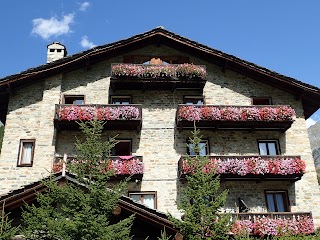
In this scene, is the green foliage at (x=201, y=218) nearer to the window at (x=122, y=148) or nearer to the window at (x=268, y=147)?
the window at (x=122, y=148)

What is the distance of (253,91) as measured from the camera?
23.5m

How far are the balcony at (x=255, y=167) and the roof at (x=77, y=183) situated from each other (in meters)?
7.08

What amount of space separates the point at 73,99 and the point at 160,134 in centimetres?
542

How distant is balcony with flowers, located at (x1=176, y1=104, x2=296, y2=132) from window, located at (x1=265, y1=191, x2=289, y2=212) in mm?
3562

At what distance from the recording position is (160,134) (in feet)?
70.8

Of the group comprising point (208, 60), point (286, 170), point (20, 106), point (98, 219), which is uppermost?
point (208, 60)

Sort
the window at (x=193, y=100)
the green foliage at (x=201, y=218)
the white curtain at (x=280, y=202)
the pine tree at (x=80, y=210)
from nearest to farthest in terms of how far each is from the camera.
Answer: the pine tree at (x=80, y=210) → the green foliage at (x=201, y=218) → the white curtain at (x=280, y=202) → the window at (x=193, y=100)

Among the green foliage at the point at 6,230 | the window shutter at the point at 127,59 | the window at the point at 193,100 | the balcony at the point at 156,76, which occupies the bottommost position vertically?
the green foliage at the point at 6,230

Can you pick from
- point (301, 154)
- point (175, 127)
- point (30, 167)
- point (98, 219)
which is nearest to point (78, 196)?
point (98, 219)

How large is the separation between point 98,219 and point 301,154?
14.3m

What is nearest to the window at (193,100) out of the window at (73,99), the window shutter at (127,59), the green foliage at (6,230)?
the window shutter at (127,59)

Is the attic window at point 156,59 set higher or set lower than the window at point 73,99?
higher

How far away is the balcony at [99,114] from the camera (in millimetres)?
20422

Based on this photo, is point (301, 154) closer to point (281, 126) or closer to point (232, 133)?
point (281, 126)
